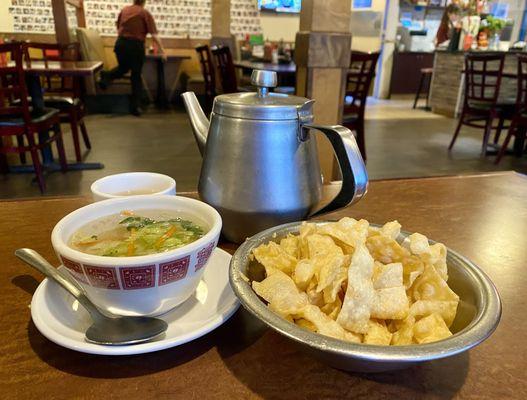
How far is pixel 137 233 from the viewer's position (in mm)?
557

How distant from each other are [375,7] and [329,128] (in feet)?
29.4

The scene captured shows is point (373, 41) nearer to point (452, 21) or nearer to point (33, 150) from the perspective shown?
point (452, 21)

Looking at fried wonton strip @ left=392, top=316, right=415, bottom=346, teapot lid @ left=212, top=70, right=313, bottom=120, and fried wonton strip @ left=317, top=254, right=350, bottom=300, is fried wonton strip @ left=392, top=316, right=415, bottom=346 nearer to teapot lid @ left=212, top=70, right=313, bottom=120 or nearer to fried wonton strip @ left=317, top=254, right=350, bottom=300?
fried wonton strip @ left=317, top=254, right=350, bottom=300

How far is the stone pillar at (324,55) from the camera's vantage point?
2.41 m

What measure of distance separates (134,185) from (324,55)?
201 cm

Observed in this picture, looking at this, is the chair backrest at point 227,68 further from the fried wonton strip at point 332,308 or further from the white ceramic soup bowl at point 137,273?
the fried wonton strip at point 332,308

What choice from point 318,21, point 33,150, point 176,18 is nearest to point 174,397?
point 318,21

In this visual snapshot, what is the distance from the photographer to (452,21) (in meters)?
6.02

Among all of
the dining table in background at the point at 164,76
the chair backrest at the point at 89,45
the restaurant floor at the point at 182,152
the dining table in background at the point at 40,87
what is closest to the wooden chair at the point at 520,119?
the restaurant floor at the point at 182,152

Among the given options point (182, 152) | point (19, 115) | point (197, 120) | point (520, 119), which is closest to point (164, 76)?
point (182, 152)

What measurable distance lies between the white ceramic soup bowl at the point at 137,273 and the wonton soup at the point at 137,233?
0.02 metres

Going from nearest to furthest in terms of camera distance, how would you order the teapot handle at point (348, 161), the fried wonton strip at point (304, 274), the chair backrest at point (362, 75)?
the fried wonton strip at point (304, 274), the teapot handle at point (348, 161), the chair backrest at point (362, 75)

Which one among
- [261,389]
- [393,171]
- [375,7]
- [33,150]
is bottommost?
[393,171]

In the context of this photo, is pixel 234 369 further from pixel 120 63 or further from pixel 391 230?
pixel 120 63
